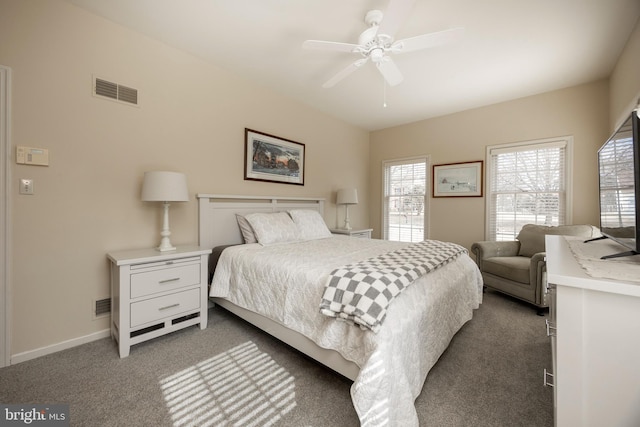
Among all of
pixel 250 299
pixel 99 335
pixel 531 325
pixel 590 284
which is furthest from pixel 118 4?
pixel 531 325

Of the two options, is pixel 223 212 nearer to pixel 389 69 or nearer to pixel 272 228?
pixel 272 228

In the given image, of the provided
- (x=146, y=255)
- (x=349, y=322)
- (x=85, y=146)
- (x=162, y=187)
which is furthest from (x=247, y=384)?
(x=85, y=146)

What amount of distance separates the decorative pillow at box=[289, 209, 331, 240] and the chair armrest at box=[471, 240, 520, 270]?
6.36 feet

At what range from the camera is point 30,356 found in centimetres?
177

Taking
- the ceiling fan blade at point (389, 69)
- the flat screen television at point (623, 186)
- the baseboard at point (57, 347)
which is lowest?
the baseboard at point (57, 347)

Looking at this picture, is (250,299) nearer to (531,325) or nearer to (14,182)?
(14,182)

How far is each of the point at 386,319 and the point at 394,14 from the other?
5.80 feet

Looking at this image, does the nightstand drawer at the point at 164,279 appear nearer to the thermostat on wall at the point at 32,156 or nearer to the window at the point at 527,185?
the thermostat on wall at the point at 32,156

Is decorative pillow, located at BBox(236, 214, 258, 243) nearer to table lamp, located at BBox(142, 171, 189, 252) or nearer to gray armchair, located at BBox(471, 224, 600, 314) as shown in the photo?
table lamp, located at BBox(142, 171, 189, 252)

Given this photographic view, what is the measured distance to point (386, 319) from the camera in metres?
1.23

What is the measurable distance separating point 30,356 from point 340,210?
12.4 ft

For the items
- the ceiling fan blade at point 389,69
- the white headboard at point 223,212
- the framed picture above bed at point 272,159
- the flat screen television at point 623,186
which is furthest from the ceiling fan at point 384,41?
the white headboard at point 223,212

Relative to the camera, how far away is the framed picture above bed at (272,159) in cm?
308

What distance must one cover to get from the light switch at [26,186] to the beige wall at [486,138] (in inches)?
176
